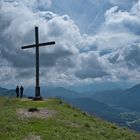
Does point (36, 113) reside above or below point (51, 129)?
above

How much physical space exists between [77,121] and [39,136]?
1071 centimetres

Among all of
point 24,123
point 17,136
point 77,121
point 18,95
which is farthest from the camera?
point 18,95

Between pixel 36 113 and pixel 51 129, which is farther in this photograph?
pixel 36 113

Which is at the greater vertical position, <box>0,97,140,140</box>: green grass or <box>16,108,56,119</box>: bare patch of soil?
<box>16,108,56,119</box>: bare patch of soil

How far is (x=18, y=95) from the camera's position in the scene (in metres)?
73.8

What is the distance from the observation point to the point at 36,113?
44688 mm

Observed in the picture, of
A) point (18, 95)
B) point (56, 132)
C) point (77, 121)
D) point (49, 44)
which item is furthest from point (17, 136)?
point (18, 95)

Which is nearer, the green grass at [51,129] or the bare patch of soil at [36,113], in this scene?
the green grass at [51,129]

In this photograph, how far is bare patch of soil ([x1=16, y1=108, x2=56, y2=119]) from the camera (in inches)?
1686

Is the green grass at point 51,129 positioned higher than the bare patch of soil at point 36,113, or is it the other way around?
the bare patch of soil at point 36,113

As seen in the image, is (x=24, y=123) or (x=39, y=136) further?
(x=24, y=123)

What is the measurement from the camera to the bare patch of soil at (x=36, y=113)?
141 ft

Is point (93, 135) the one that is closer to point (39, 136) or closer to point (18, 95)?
point (39, 136)

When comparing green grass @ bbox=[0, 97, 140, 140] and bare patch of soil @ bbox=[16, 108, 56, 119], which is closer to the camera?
green grass @ bbox=[0, 97, 140, 140]
